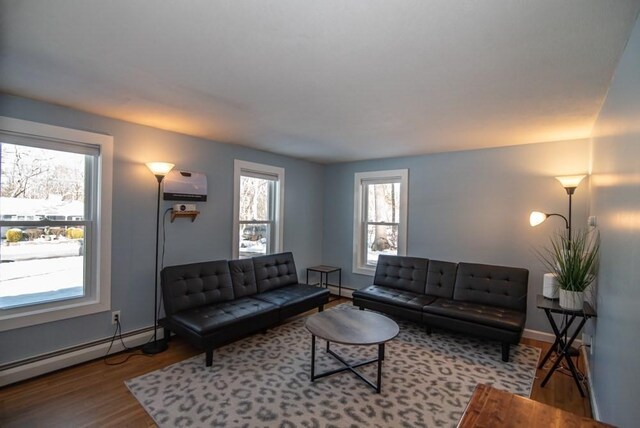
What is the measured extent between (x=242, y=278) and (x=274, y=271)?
54 centimetres

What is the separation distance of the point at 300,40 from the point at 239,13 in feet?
1.11

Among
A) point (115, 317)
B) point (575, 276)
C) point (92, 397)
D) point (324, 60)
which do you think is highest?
point (324, 60)

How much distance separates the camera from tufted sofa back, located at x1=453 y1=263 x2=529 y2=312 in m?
3.51

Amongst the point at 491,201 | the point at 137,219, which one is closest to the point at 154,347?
the point at 137,219

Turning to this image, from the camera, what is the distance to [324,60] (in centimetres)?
182

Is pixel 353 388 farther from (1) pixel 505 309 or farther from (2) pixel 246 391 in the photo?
(1) pixel 505 309

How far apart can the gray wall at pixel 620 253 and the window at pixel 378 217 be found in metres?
2.57

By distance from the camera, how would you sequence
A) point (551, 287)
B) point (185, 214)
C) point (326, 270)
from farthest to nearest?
point (326, 270)
point (185, 214)
point (551, 287)

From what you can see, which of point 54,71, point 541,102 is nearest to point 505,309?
point 541,102

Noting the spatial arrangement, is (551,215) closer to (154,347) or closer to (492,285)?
(492,285)

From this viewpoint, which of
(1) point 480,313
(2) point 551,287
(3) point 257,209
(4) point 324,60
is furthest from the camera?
Result: (3) point 257,209

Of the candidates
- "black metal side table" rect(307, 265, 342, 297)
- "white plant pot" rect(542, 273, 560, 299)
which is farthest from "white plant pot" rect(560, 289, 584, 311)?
"black metal side table" rect(307, 265, 342, 297)

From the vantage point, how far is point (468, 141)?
3.69 metres

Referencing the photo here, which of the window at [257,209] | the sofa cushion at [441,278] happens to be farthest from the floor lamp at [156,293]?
the sofa cushion at [441,278]
